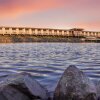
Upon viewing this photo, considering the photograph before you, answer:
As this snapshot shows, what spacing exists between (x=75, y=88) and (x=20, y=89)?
1.94 metres

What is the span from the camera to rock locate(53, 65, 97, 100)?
35.5 feet

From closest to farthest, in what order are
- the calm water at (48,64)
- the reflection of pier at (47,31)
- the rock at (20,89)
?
the rock at (20,89) → the calm water at (48,64) → the reflection of pier at (47,31)

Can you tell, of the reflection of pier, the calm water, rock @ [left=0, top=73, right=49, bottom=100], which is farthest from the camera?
the reflection of pier

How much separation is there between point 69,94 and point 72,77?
680 mm

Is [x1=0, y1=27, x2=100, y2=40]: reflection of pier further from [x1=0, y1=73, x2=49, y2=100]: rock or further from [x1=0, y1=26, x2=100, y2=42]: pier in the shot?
[x1=0, y1=73, x2=49, y2=100]: rock

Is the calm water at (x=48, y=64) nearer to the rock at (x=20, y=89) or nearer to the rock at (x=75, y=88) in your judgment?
the rock at (x=20, y=89)

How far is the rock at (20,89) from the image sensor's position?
35.3 ft

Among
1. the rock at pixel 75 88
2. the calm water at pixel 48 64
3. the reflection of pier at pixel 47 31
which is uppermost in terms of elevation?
the reflection of pier at pixel 47 31

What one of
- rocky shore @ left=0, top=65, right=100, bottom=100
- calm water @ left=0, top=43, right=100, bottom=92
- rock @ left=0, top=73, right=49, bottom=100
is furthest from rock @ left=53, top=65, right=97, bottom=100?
calm water @ left=0, top=43, right=100, bottom=92

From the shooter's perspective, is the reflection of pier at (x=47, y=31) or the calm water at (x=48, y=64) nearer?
the calm water at (x=48, y=64)

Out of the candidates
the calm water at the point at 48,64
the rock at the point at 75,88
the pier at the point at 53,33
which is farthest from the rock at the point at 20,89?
the pier at the point at 53,33

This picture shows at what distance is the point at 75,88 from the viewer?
10.9 metres

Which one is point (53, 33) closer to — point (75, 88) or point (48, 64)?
point (48, 64)

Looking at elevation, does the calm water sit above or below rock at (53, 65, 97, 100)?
below
